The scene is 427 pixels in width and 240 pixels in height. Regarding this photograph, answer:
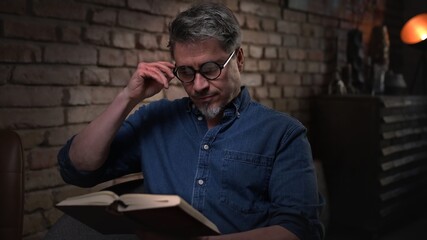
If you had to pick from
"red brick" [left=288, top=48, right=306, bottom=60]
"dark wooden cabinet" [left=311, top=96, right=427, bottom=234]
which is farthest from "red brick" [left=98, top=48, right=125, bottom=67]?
"dark wooden cabinet" [left=311, top=96, right=427, bottom=234]

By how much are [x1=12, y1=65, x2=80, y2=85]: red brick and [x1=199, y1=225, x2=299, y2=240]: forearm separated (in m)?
1.10

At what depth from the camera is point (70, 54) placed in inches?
77.8

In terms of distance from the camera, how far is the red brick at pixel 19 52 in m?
1.76

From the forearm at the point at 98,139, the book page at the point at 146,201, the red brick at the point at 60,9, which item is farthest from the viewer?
the red brick at the point at 60,9

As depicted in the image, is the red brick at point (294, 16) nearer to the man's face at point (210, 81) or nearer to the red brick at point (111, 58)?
the red brick at point (111, 58)

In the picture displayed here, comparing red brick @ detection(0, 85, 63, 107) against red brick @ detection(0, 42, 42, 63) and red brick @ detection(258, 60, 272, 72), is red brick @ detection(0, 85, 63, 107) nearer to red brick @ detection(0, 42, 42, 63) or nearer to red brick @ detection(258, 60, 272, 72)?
red brick @ detection(0, 42, 42, 63)

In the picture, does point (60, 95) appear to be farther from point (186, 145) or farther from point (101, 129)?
point (186, 145)

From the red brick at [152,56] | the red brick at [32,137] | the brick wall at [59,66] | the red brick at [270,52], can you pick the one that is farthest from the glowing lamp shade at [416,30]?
the red brick at [32,137]

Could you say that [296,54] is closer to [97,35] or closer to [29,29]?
[97,35]

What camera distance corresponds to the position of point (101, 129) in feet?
4.83

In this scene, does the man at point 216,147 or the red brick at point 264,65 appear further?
the red brick at point 264,65

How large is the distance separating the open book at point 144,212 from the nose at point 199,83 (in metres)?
0.52

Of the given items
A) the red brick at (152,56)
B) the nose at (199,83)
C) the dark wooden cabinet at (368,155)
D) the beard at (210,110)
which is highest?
the red brick at (152,56)

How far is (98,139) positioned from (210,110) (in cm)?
39
